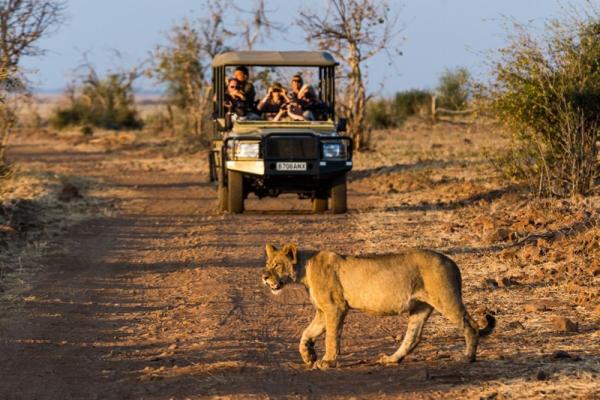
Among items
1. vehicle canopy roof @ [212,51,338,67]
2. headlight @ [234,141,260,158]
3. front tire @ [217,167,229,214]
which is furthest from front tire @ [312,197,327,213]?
vehicle canopy roof @ [212,51,338,67]

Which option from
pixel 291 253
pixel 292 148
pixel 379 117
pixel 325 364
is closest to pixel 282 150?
pixel 292 148

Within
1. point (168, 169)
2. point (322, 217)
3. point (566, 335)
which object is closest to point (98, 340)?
point (566, 335)

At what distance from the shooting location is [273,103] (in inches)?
660

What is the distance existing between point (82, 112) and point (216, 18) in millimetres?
14290

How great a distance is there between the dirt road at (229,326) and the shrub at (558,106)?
57.7 inches

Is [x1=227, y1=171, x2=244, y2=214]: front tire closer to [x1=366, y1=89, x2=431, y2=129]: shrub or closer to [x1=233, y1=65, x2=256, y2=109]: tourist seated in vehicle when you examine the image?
[x1=233, y1=65, x2=256, y2=109]: tourist seated in vehicle

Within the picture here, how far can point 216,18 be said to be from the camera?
35719 mm

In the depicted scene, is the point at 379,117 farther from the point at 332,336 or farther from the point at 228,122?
the point at 332,336

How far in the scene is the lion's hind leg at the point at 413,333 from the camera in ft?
23.9

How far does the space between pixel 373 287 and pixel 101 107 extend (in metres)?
42.9

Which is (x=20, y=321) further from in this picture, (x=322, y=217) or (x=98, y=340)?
(x=322, y=217)

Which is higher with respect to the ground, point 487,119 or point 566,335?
point 487,119

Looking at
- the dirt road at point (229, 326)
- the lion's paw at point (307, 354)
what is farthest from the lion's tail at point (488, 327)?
the lion's paw at point (307, 354)

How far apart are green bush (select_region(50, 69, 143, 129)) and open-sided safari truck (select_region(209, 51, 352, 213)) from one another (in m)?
31.7
